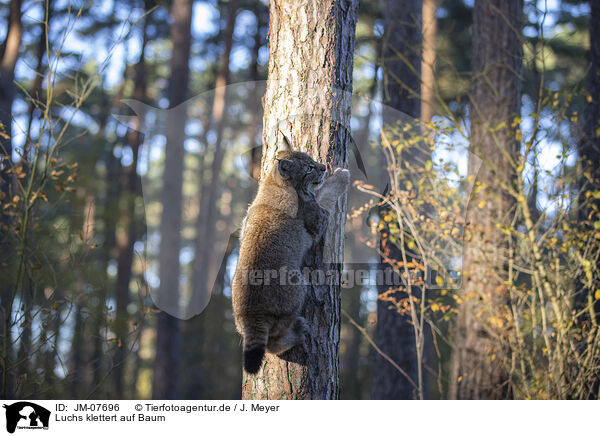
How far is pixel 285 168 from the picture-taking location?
12.1 ft

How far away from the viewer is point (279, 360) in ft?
11.6

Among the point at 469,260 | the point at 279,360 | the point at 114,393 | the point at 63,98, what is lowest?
the point at 114,393

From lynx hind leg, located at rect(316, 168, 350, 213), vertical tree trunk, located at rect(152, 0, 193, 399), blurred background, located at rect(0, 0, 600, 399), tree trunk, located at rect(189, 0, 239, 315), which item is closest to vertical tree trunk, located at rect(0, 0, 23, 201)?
blurred background, located at rect(0, 0, 600, 399)

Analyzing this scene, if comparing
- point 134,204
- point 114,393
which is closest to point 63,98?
point 134,204

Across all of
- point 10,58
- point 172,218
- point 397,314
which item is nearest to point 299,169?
point 397,314

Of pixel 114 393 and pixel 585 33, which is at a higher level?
pixel 585 33

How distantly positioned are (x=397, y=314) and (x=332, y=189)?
3.95 meters

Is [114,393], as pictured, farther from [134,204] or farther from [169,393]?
[134,204]

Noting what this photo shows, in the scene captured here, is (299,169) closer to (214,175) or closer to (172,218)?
(172,218)

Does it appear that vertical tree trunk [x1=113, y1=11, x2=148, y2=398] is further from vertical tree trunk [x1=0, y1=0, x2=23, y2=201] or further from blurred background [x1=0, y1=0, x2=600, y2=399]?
vertical tree trunk [x1=0, y1=0, x2=23, y2=201]

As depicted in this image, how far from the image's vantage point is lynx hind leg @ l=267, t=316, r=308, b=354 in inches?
136

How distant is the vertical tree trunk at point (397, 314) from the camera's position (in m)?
7.20
